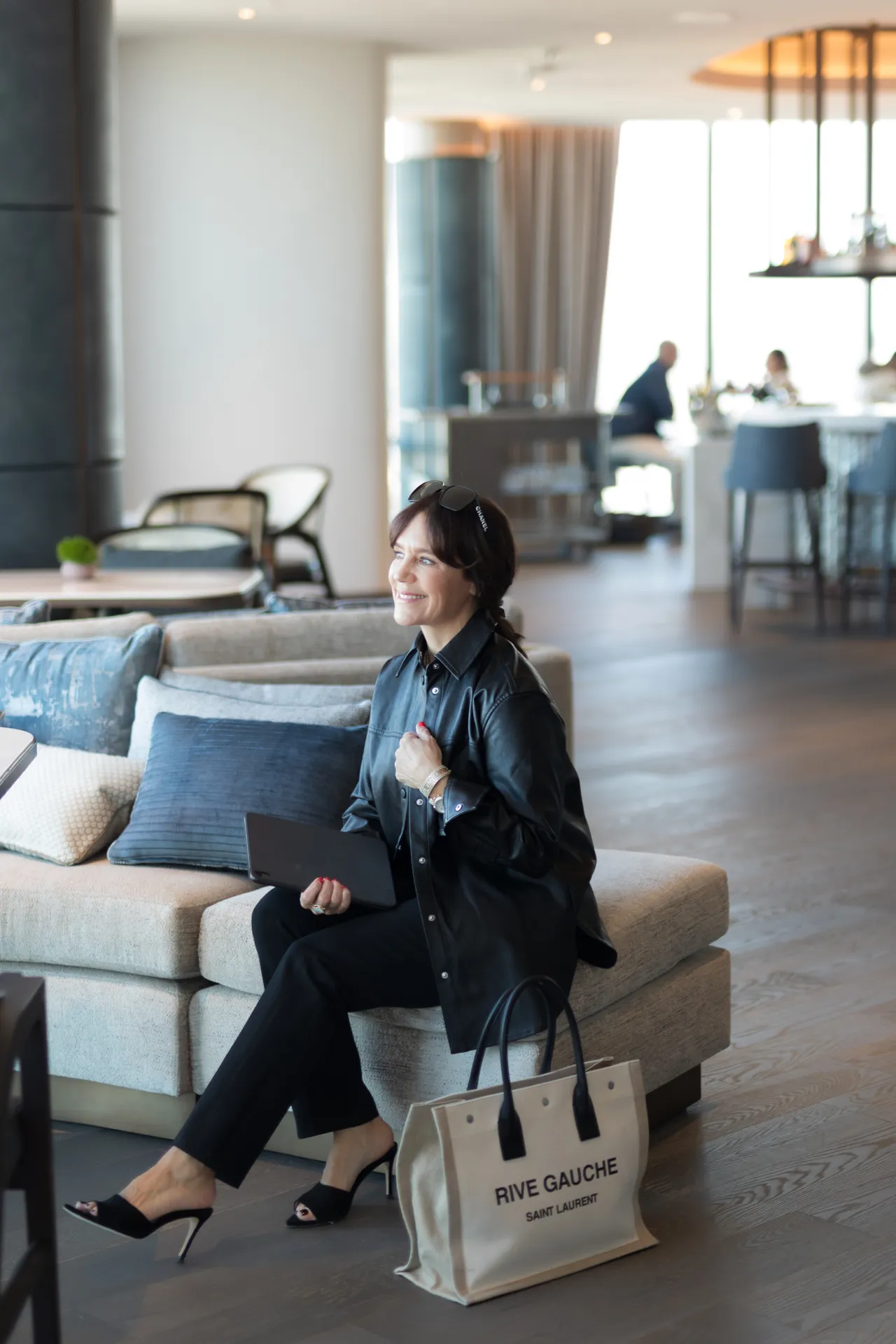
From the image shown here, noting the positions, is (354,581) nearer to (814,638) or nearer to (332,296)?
(332,296)

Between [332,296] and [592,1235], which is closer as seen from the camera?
[592,1235]

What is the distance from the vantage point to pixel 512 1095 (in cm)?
230

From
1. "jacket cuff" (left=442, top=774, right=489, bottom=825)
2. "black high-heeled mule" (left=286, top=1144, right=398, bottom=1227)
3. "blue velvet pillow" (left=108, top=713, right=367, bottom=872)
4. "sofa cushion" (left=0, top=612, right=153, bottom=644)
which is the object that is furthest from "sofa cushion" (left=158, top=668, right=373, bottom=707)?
"black high-heeled mule" (left=286, top=1144, right=398, bottom=1227)

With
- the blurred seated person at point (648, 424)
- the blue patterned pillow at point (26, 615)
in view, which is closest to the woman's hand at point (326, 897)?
the blue patterned pillow at point (26, 615)

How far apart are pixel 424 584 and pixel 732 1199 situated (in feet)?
3.60

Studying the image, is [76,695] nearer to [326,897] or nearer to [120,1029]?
[120,1029]

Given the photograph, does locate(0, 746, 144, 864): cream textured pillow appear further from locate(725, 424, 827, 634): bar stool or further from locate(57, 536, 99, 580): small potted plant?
locate(725, 424, 827, 634): bar stool

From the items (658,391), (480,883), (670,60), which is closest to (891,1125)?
(480,883)

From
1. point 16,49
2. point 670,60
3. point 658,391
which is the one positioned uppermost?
point 670,60

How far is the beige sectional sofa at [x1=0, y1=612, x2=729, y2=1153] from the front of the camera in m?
2.75

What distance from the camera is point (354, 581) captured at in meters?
10.2

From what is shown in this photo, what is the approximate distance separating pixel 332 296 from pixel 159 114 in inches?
55.1

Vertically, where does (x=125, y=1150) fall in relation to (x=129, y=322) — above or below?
below

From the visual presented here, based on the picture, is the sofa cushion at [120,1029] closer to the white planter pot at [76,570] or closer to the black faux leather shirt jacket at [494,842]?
the black faux leather shirt jacket at [494,842]
